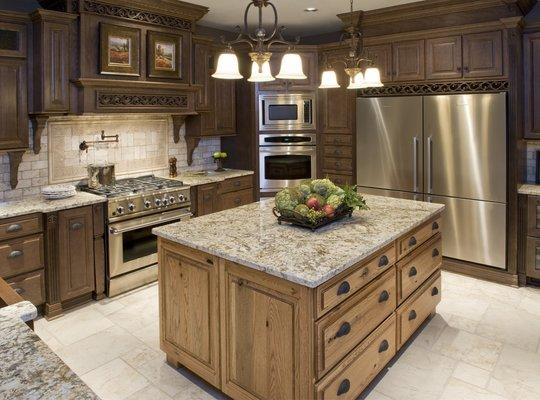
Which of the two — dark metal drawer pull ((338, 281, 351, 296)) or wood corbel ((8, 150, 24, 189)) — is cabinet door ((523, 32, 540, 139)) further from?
wood corbel ((8, 150, 24, 189))

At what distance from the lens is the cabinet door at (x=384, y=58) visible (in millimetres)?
4672

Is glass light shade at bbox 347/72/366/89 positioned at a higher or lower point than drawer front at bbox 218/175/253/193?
higher

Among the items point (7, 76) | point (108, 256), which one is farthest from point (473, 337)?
point (7, 76)

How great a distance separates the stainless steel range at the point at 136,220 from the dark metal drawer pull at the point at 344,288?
2432 mm

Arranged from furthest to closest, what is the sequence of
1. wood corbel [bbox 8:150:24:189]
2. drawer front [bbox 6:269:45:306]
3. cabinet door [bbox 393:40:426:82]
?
cabinet door [bbox 393:40:426:82] < wood corbel [bbox 8:150:24:189] < drawer front [bbox 6:269:45:306]

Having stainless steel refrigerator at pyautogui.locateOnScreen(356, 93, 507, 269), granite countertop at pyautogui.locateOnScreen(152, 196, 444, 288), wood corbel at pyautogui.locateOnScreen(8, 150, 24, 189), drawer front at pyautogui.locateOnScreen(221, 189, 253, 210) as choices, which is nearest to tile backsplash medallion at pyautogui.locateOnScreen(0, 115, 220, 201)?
wood corbel at pyautogui.locateOnScreen(8, 150, 24, 189)

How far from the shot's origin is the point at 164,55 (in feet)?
14.2

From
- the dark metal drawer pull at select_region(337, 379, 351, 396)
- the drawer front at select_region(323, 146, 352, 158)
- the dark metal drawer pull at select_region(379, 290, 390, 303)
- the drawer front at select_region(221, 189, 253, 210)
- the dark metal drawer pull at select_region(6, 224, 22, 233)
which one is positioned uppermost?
the drawer front at select_region(323, 146, 352, 158)

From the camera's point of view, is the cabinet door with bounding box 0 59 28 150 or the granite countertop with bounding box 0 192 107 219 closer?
the granite countertop with bounding box 0 192 107 219

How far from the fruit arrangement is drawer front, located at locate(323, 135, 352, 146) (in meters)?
2.37

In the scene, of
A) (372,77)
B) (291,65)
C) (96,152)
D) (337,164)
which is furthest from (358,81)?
(96,152)

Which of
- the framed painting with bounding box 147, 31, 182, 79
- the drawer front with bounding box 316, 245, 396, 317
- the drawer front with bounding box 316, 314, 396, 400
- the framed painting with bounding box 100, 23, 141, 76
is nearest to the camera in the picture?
the drawer front with bounding box 316, 245, 396, 317

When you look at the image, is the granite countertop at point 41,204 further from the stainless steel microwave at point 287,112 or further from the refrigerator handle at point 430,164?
the refrigerator handle at point 430,164

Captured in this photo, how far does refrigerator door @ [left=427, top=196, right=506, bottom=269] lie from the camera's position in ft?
13.7
